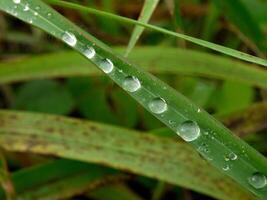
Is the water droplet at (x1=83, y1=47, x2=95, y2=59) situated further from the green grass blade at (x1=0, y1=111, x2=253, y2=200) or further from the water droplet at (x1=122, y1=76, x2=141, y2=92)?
the green grass blade at (x1=0, y1=111, x2=253, y2=200)

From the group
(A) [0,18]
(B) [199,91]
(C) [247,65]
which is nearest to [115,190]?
(B) [199,91]

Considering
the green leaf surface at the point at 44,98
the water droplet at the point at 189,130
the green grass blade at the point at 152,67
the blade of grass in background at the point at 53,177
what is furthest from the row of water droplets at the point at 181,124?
the green leaf surface at the point at 44,98

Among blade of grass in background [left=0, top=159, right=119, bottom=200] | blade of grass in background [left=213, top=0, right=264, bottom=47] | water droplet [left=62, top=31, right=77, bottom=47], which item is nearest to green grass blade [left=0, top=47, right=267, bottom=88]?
blade of grass in background [left=213, top=0, right=264, bottom=47]

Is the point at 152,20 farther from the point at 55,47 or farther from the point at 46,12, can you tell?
the point at 46,12

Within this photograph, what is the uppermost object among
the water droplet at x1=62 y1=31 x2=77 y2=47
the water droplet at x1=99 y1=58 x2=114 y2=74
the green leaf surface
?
the green leaf surface

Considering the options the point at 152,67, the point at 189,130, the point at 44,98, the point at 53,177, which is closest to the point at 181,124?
the point at 189,130
